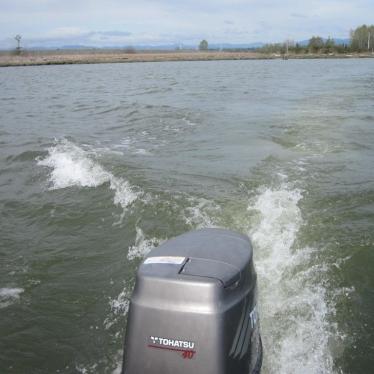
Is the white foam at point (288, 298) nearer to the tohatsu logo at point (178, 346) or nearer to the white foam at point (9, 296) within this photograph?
the tohatsu logo at point (178, 346)

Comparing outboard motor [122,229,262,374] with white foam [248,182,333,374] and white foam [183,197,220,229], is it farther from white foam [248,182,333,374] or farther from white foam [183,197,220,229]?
white foam [183,197,220,229]

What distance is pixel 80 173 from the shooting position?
29.0 ft

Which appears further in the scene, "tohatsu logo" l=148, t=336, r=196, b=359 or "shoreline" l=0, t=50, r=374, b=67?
"shoreline" l=0, t=50, r=374, b=67

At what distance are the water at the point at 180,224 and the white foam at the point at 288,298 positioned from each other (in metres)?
0.01

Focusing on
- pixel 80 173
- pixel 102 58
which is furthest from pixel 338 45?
pixel 80 173

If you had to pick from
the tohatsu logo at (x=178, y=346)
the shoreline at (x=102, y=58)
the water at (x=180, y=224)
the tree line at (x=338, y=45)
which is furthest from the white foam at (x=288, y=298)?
the tree line at (x=338, y=45)

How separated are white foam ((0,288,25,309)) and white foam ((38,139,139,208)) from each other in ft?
7.78

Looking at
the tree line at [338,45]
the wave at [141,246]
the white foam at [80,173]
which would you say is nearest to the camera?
the wave at [141,246]

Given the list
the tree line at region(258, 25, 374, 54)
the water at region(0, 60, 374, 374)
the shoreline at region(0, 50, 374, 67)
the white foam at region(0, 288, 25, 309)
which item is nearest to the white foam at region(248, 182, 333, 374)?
the water at region(0, 60, 374, 374)

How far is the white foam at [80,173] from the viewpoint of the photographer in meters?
7.52

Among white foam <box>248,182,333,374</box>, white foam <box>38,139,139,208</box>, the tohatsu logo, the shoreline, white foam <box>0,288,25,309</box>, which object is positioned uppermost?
the shoreline

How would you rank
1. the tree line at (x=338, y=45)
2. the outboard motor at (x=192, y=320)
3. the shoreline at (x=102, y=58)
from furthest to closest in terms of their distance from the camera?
the tree line at (x=338, y=45) → the shoreline at (x=102, y=58) → the outboard motor at (x=192, y=320)

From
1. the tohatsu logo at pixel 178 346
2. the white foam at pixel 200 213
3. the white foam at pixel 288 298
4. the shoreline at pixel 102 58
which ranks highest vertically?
the shoreline at pixel 102 58

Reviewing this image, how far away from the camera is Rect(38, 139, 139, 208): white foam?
752 cm
